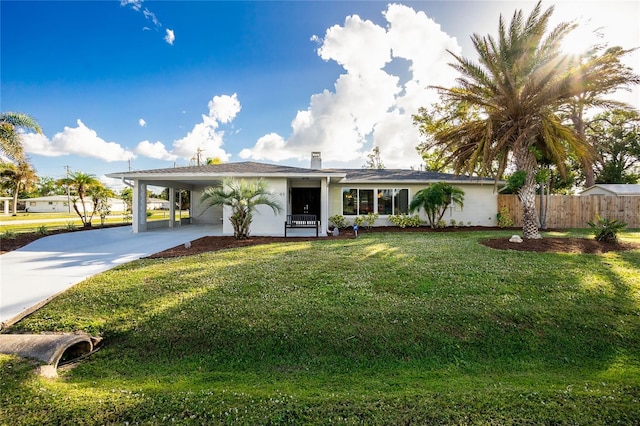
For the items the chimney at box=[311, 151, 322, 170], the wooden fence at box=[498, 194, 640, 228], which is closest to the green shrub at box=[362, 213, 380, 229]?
the chimney at box=[311, 151, 322, 170]

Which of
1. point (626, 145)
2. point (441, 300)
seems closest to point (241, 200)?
point (441, 300)

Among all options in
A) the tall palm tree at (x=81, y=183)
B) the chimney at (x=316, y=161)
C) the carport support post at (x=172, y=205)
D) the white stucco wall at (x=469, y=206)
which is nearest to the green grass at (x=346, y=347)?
the white stucco wall at (x=469, y=206)

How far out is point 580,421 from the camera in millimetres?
2373

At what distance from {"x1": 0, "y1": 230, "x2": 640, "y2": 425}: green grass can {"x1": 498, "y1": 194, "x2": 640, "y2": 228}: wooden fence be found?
998 cm

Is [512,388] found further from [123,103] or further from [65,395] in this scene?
[123,103]

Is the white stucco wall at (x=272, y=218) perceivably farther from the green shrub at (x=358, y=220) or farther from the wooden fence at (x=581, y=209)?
the wooden fence at (x=581, y=209)

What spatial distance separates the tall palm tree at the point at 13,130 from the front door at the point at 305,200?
40.1 feet

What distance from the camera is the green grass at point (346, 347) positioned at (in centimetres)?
248

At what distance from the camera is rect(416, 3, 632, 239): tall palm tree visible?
8500 mm

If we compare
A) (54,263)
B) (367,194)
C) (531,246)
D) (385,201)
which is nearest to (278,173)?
(367,194)

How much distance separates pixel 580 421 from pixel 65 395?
476 centimetres

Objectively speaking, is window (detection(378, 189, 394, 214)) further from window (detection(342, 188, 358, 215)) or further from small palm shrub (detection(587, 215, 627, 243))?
small palm shrub (detection(587, 215, 627, 243))

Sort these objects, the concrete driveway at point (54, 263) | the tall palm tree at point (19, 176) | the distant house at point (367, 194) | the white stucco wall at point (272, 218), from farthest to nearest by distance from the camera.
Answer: the tall palm tree at point (19, 176) → the distant house at point (367, 194) → the white stucco wall at point (272, 218) → the concrete driveway at point (54, 263)

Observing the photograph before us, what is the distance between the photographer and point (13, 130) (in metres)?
11.8
